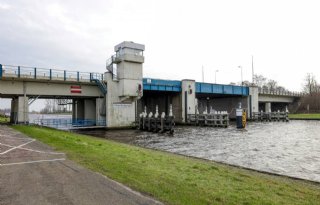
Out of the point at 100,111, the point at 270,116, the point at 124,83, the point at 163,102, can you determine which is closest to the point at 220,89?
Answer: the point at 163,102

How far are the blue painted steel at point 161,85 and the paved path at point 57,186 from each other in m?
35.8

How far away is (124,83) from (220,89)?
2389 centimetres

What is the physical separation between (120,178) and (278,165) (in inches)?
323

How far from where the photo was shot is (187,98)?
49.5 meters

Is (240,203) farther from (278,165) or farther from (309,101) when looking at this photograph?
(309,101)

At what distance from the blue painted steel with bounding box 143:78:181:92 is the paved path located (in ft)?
117

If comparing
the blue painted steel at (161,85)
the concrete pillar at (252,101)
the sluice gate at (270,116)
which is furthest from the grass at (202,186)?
the concrete pillar at (252,101)

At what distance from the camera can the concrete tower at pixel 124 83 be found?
40281mm

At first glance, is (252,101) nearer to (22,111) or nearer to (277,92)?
(277,92)

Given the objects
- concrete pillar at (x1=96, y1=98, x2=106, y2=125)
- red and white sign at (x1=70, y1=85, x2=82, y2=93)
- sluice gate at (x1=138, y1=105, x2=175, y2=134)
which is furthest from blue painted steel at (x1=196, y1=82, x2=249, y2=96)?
red and white sign at (x1=70, y1=85, x2=82, y2=93)

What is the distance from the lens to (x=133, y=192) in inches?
244

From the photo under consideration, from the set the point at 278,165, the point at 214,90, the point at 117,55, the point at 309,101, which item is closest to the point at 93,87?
the point at 117,55

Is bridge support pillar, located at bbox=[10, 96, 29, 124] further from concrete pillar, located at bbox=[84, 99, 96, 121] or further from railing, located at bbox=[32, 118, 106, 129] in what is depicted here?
concrete pillar, located at bbox=[84, 99, 96, 121]

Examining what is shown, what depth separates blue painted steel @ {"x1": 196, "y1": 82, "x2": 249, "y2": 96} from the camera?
175 ft
